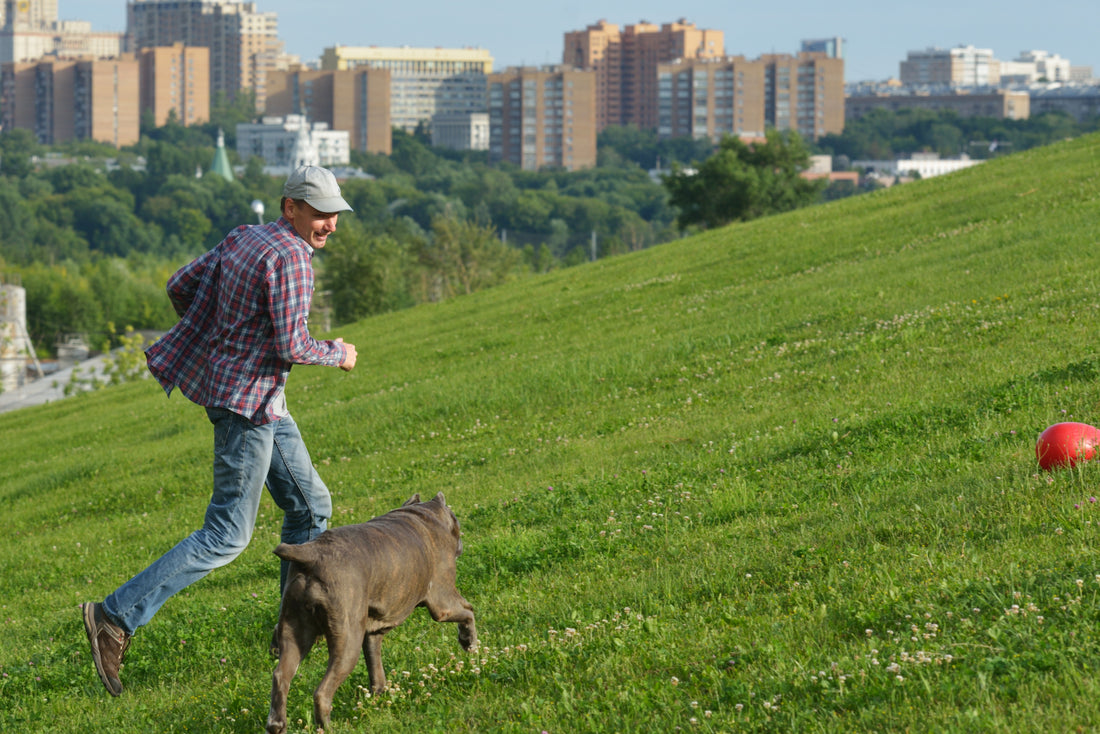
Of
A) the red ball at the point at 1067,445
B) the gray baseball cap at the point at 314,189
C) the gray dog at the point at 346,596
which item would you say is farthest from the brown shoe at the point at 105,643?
the red ball at the point at 1067,445

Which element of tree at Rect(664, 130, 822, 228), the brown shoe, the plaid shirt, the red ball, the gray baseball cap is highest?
tree at Rect(664, 130, 822, 228)

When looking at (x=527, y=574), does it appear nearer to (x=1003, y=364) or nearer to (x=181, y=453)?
(x=1003, y=364)

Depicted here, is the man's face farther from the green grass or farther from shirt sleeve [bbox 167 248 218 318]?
the green grass

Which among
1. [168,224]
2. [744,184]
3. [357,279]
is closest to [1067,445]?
[744,184]

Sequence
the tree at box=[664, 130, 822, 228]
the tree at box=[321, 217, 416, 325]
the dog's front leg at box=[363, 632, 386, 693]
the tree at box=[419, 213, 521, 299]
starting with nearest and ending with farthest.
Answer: the dog's front leg at box=[363, 632, 386, 693], the tree at box=[321, 217, 416, 325], the tree at box=[664, 130, 822, 228], the tree at box=[419, 213, 521, 299]

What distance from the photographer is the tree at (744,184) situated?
221 feet

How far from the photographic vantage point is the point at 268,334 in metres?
6.49

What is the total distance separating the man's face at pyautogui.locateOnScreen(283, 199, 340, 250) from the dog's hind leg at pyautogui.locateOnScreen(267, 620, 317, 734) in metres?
2.23

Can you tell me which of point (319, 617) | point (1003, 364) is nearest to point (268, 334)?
point (319, 617)

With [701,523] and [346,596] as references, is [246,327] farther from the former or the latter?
[701,523]

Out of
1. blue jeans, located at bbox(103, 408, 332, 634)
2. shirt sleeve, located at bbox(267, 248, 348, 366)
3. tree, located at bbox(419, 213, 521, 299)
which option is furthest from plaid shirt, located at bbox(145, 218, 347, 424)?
tree, located at bbox(419, 213, 521, 299)

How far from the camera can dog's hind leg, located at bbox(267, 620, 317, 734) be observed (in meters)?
5.32

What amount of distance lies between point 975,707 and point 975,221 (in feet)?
66.5

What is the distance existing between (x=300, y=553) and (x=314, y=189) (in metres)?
2.21
